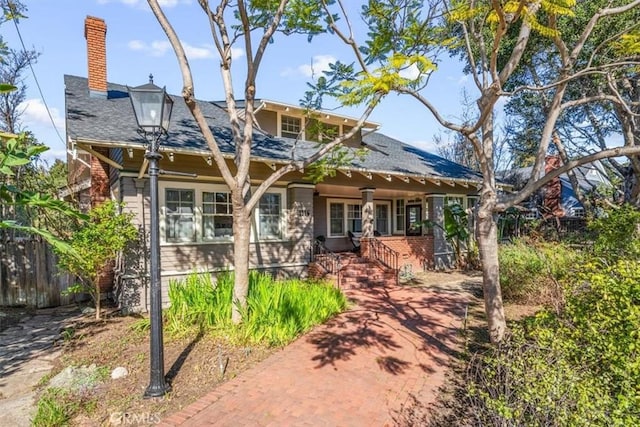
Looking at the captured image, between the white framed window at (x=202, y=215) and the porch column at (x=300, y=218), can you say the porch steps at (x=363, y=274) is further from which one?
the white framed window at (x=202, y=215)

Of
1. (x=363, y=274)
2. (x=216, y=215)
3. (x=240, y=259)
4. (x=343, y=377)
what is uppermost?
(x=216, y=215)

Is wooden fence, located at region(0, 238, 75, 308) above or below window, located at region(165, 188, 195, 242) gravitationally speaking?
below

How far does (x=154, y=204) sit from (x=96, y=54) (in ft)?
31.1

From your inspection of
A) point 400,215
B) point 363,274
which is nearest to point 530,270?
point 363,274

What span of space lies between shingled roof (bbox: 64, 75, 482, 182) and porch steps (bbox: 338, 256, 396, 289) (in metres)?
3.24

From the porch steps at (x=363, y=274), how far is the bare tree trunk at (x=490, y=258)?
226 inches

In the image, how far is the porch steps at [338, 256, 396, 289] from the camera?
11242mm

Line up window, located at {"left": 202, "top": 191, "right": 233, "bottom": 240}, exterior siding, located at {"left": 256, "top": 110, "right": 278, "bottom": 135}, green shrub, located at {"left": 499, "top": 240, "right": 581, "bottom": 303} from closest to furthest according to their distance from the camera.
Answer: green shrub, located at {"left": 499, "top": 240, "right": 581, "bottom": 303} → window, located at {"left": 202, "top": 191, "right": 233, "bottom": 240} → exterior siding, located at {"left": 256, "top": 110, "right": 278, "bottom": 135}

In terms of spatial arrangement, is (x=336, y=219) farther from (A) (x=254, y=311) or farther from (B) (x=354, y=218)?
(A) (x=254, y=311)

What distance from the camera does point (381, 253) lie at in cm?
1290

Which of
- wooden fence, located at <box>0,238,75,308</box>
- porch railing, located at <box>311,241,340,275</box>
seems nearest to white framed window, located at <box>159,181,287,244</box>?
porch railing, located at <box>311,241,340,275</box>

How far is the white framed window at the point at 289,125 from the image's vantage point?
13367 mm

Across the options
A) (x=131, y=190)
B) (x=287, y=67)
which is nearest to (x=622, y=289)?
(x=287, y=67)

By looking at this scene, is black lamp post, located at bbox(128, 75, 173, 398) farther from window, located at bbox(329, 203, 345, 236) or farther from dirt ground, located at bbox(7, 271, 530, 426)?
window, located at bbox(329, 203, 345, 236)
